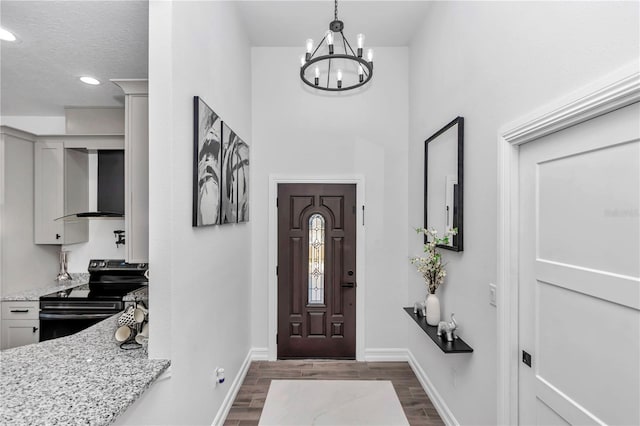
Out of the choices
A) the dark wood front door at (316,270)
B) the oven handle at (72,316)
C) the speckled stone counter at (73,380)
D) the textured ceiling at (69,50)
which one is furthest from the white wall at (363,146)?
the speckled stone counter at (73,380)

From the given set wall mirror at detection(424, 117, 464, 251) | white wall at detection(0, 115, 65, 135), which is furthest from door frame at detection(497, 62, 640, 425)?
white wall at detection(0, 115, 65, 135)

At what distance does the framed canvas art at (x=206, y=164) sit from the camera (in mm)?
1781

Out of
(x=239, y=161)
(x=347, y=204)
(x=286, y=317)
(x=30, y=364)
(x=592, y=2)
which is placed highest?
(x=592, y=2)

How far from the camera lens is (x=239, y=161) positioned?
2.74 meters

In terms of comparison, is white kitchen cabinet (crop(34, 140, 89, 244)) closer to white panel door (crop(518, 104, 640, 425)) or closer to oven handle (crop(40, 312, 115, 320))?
oven handle (crop(40, 312, 115, 320))

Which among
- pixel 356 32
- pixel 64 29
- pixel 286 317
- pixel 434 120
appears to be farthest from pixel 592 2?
pixel 286 317

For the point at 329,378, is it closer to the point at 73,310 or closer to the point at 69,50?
the point at 73,310

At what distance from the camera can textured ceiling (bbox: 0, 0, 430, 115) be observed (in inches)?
82.0

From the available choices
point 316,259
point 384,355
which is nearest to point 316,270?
point 316,259

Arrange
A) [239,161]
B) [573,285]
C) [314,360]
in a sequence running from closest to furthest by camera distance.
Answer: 1. [573,285]
2. [239,161]
3. [314,360]

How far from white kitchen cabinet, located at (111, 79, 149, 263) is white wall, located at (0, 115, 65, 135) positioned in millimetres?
3153

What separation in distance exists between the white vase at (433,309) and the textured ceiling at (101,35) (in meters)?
2.47

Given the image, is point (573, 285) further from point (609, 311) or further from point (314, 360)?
point (314, 360)

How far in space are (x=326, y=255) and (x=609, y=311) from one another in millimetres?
2528
